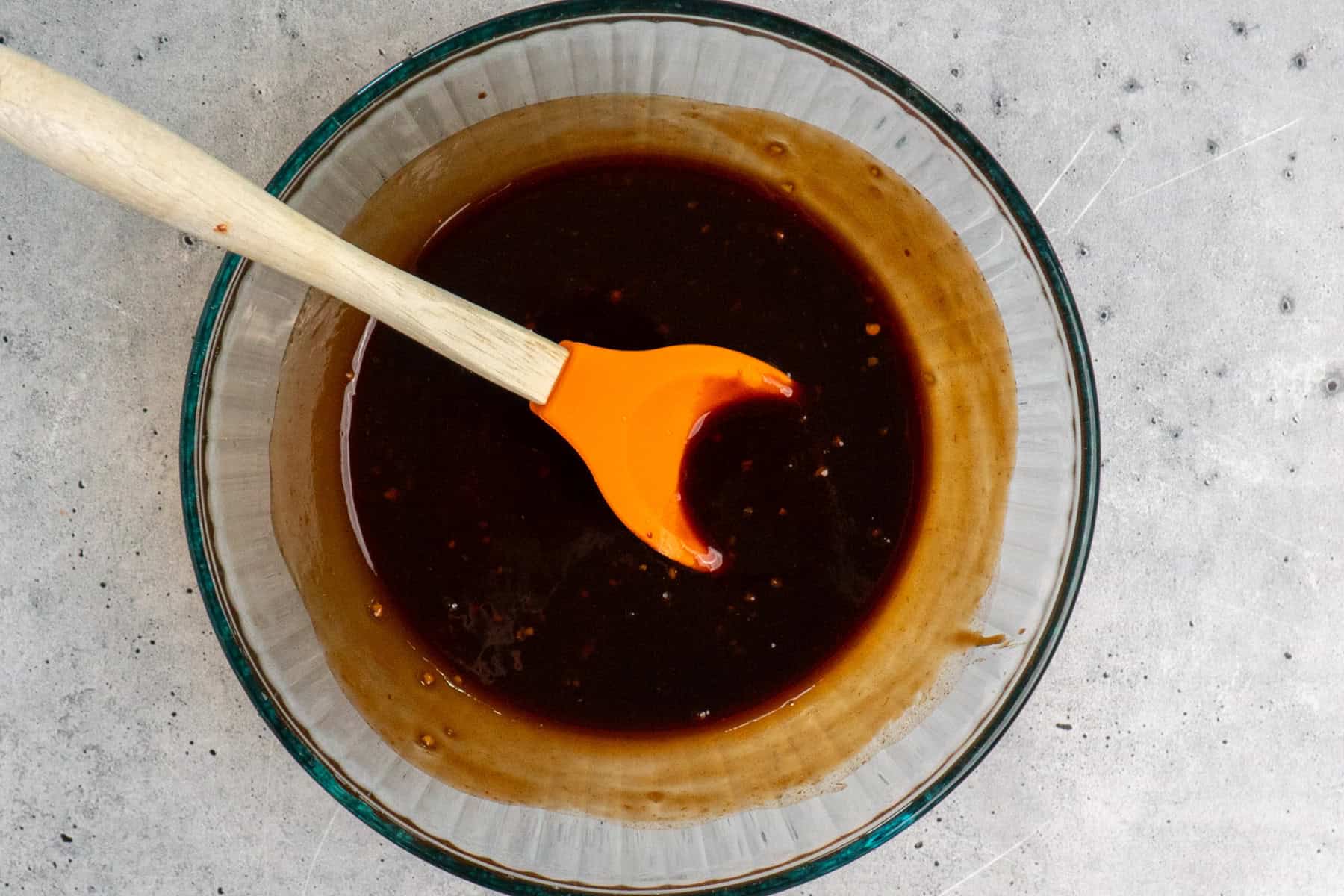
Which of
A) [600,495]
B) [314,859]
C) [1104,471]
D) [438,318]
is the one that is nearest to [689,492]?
[600,495]

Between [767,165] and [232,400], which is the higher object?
[767,165]

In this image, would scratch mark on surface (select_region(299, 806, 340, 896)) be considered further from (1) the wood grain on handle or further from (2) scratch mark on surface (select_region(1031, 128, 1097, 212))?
(2) scratch mark on surface (select_region(1031, 128, 1097, 212))

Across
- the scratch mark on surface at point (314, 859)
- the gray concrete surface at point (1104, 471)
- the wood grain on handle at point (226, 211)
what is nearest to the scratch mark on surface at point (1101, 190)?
the gray concrete surface at point (1104, 471)

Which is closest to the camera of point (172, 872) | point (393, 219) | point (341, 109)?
point (341, 109)

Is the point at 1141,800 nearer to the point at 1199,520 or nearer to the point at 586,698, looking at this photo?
the point at 1199,520

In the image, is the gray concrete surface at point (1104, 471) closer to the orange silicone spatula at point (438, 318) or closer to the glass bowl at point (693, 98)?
the glass bowl at point (693, 98)

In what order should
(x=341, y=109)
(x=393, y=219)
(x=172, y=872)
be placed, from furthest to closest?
(x=172, y=872), (x=393, y=219), (x=341, y=109)

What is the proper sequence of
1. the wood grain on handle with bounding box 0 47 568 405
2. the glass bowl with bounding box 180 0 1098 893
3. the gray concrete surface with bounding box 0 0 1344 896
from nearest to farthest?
the wood grain on handle with bounding box 0 47 568 405 < the glass bowl with bounding box 180 0 1098 893 < the gray concrete surface with bounding box 0 0 1344 896

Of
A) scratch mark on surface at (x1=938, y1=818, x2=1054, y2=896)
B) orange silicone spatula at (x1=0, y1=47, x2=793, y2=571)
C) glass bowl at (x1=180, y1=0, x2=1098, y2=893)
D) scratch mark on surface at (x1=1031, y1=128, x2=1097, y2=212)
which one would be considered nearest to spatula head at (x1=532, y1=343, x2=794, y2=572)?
orange silicone spatula at (x1=0, y1=47, x2=793, y2=571)

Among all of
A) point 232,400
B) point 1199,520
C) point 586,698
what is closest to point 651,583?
point 586,698
